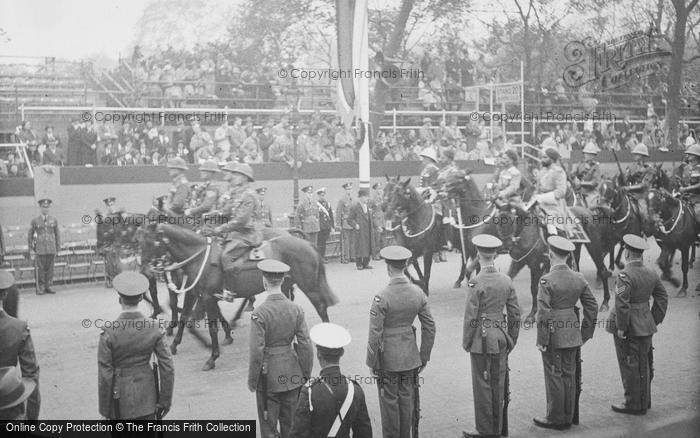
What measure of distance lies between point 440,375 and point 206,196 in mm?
4043

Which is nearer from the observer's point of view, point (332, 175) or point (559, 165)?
point (559, 165)

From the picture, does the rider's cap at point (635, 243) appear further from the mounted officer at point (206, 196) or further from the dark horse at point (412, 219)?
the mounted officer at point (206, 196)

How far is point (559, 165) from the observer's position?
37.7 ft

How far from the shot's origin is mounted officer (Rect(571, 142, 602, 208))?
12.0 m

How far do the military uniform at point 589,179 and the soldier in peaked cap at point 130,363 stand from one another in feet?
27.6

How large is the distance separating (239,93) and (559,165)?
9455 mm

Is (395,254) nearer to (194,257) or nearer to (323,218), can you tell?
(194,257)

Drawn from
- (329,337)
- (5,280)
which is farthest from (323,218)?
(329,337)

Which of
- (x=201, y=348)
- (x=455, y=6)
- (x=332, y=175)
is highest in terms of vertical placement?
(x=455, y=6)

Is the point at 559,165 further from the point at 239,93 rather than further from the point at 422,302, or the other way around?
the point at 239,93

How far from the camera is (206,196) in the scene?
9.91m

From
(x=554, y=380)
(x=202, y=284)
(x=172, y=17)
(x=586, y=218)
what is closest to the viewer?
(x=554, y=380)

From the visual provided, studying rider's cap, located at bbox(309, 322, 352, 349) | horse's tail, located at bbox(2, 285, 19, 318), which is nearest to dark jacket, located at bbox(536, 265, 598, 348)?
rider's cap, located at bbox(309, 322, 352, 349)

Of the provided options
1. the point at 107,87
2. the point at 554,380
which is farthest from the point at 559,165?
the point at 107,87
